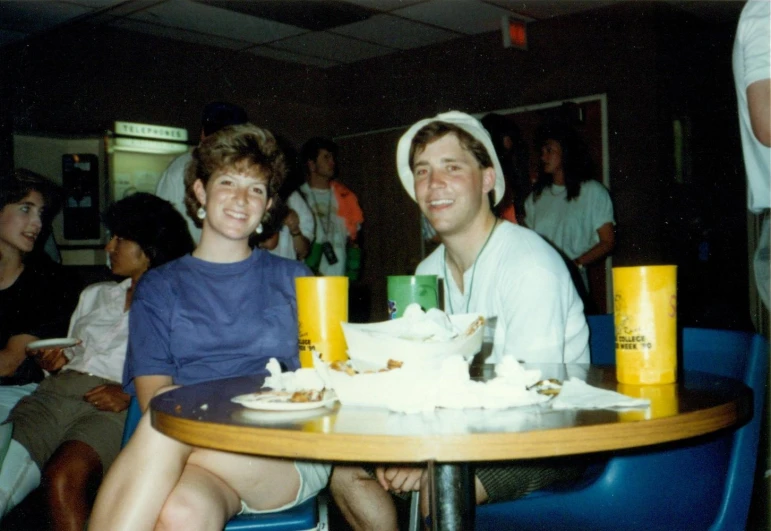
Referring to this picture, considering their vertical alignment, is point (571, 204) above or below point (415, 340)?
above

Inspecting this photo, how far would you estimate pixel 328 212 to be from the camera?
4.62 m

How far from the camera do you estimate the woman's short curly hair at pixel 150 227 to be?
237cm

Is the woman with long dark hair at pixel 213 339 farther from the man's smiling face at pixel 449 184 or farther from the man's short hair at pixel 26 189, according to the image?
the man's short hair at pixel 26 189

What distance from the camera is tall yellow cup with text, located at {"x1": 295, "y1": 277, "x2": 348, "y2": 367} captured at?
1.22 m

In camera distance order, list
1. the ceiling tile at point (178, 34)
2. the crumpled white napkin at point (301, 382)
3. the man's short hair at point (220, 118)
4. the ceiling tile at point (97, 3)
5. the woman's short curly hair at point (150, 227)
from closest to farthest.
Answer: the crumpled white napkin at point (301, 382) < the woman's short curly hair at point (150, 227) < the man's short hair at point (220, 118) < the ceiling tile at point (97, 3) < the ceiling tile at point (178, 34)

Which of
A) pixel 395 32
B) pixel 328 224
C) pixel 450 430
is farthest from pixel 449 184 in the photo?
pixel 395 32

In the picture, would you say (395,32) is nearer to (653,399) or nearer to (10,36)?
(10,36)

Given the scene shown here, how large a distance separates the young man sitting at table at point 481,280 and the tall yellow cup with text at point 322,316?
0.98 ft

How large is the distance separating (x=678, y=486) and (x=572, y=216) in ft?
8.88

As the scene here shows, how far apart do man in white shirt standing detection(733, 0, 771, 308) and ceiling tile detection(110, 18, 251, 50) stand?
4.47m

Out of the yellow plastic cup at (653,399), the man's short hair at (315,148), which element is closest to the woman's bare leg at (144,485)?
the yellow plastic cup at (653,399)

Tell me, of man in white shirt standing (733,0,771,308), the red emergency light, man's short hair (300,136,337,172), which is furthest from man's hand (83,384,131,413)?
the red emergency light

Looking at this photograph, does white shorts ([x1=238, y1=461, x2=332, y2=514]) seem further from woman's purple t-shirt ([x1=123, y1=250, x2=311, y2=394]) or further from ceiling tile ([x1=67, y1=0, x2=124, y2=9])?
ceiling tile ([x1=67, y1=0, x2=124, y2=9])

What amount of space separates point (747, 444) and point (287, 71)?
5635 millimetres
